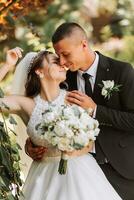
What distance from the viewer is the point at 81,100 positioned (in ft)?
13.1

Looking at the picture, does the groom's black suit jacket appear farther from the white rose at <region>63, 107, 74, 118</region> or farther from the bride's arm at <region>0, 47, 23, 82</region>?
the bride's arm at <region>0, 47, 23, 82</region>

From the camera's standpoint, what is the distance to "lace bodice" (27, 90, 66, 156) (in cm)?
402

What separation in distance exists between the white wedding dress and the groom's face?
9.2 inches

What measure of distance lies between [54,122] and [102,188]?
1.95 feet

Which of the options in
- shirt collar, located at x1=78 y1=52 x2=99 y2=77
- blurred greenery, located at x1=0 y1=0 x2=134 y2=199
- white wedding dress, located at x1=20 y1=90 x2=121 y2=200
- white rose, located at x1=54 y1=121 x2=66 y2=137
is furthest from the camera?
blurred greenery, located at x1=0 y1=0 x2=134 y2=199

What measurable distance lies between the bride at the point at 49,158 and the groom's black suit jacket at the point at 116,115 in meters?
0.16

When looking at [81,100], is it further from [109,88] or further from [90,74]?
[90,74]

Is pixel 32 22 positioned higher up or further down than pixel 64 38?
further down

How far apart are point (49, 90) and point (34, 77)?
0.13m

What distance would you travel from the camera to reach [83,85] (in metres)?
4.32

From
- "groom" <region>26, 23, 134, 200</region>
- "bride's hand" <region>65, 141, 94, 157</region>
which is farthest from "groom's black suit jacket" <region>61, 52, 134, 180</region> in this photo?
"bride's hand" <region>65, 141, 94, 157</region>

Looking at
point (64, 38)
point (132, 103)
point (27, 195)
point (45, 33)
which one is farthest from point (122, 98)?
point (45, 33)

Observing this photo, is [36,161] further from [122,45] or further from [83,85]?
[122,45]

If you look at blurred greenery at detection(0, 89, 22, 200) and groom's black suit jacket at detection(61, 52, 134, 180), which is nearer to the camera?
blurred greenery at detection(0, 89, 22, 200)
